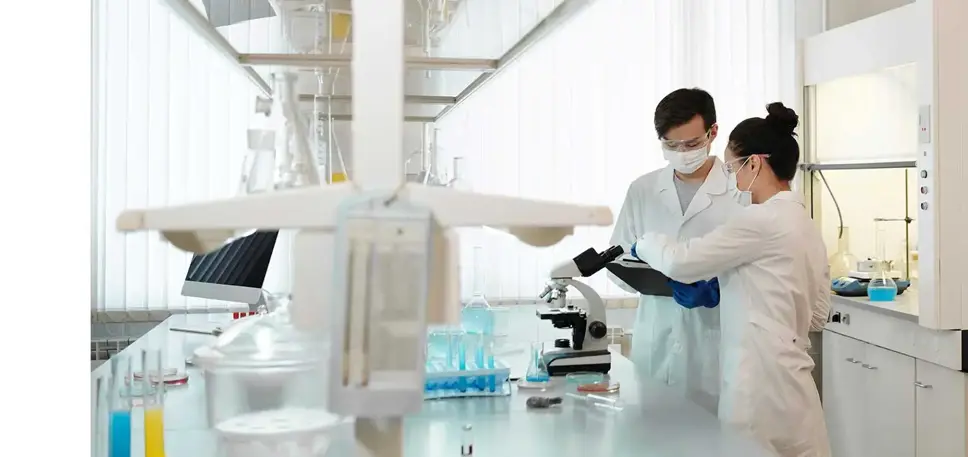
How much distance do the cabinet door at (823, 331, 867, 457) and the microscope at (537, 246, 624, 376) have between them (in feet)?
5.21

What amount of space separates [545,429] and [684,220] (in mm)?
1262

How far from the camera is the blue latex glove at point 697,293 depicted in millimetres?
2812

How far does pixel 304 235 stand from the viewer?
67cm

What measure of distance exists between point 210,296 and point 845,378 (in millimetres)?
2563

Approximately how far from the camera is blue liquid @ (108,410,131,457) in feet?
5.44

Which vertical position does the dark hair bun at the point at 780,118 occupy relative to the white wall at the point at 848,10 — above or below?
below

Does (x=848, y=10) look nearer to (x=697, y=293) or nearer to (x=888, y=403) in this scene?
(x=888, y=403)

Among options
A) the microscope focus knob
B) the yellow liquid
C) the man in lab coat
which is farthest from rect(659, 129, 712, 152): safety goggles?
the yellow liquid

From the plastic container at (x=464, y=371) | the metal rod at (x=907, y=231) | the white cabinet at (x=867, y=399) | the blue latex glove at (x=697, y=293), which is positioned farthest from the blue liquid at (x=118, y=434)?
the metal rod at (x=907, y=231)

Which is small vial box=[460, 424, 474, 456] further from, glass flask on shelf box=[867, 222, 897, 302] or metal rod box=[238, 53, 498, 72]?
→ glass flask on shelf box=[867, 222, 897, 302]

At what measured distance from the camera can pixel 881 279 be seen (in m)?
3.77

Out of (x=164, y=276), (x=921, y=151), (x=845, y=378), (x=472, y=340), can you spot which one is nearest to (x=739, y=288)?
(x=472, y=340)

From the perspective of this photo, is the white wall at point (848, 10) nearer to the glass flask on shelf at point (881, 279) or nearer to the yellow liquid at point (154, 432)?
the glass flask on shelf at point (881, 279)

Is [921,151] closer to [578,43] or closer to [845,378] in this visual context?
[845,378]
